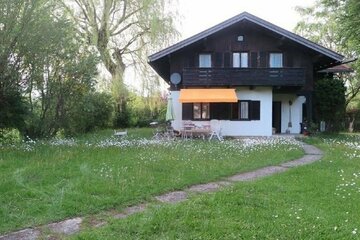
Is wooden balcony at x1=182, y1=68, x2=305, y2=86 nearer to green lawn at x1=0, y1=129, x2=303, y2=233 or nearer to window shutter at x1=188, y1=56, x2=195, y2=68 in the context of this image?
window shutter at x1=188, y1=56, x2=195, y2=68

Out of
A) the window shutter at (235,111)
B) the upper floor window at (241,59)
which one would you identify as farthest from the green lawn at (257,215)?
the upper floor window at (241,59)

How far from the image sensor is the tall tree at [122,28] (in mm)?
29172

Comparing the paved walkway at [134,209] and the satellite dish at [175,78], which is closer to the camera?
the paved walkway at [134,209]

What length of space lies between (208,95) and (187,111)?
1.99 meters

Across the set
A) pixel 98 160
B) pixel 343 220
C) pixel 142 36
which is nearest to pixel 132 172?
pixel 98 160

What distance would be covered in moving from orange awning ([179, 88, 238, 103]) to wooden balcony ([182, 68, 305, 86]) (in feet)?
1.18

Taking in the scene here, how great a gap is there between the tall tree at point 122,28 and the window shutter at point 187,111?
7.14 meters

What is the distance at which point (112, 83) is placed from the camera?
96.5 feet

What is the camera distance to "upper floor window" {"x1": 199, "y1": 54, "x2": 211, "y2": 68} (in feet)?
78.8

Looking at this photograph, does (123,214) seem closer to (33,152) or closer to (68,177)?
(68,177)

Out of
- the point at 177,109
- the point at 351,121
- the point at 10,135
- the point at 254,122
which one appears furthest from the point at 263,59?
the point at 351,121

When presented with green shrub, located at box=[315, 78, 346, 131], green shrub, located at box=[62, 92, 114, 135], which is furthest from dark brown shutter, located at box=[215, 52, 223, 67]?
green shrub, located at box=[62, 92, 114, 135]

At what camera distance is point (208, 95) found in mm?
22500

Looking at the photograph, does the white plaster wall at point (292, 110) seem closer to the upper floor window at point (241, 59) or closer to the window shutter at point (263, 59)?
the window shutter at point (263, 59)
